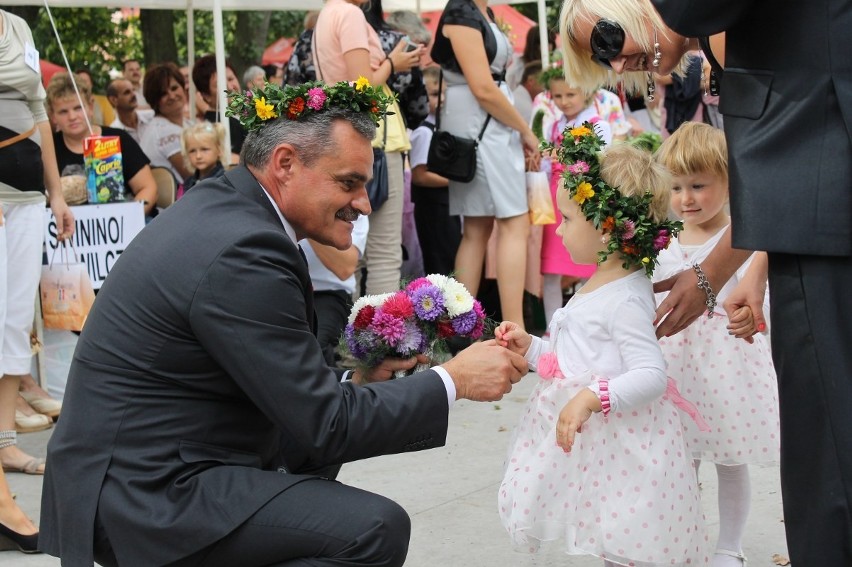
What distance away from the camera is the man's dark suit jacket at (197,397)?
2.72m

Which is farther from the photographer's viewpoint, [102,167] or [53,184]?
[102,167]

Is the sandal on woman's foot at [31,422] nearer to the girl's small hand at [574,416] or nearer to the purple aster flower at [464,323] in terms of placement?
the purple aster flower at [464,323]

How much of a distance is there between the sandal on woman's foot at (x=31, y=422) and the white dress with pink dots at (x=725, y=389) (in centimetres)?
341

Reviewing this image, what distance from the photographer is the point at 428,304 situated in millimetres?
3475

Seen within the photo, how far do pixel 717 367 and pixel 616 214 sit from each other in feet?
2.60

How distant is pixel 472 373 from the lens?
303 centimetres

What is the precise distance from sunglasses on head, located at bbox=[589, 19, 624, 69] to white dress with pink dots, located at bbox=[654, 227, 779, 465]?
1168 millimetres

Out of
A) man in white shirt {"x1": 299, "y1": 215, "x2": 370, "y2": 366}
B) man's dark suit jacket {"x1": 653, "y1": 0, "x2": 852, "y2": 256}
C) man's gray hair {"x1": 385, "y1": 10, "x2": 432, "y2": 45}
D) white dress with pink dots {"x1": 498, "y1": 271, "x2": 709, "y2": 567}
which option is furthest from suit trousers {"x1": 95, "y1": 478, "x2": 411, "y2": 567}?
man's gray hair {"x1": 385, "y1": 10, "x2": 432, "y2": 45}

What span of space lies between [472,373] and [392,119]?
3.84 m

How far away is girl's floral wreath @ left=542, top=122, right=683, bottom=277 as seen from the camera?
3406 millimetres

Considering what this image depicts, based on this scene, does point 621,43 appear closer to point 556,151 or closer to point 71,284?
point 556,151

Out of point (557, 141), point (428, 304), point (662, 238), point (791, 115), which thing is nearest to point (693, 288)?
point (662, 238)

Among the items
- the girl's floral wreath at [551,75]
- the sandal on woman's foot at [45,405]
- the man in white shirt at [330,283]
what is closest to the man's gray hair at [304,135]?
the man in white shirt at [330,283]

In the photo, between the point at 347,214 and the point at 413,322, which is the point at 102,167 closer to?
the point at 413,322
